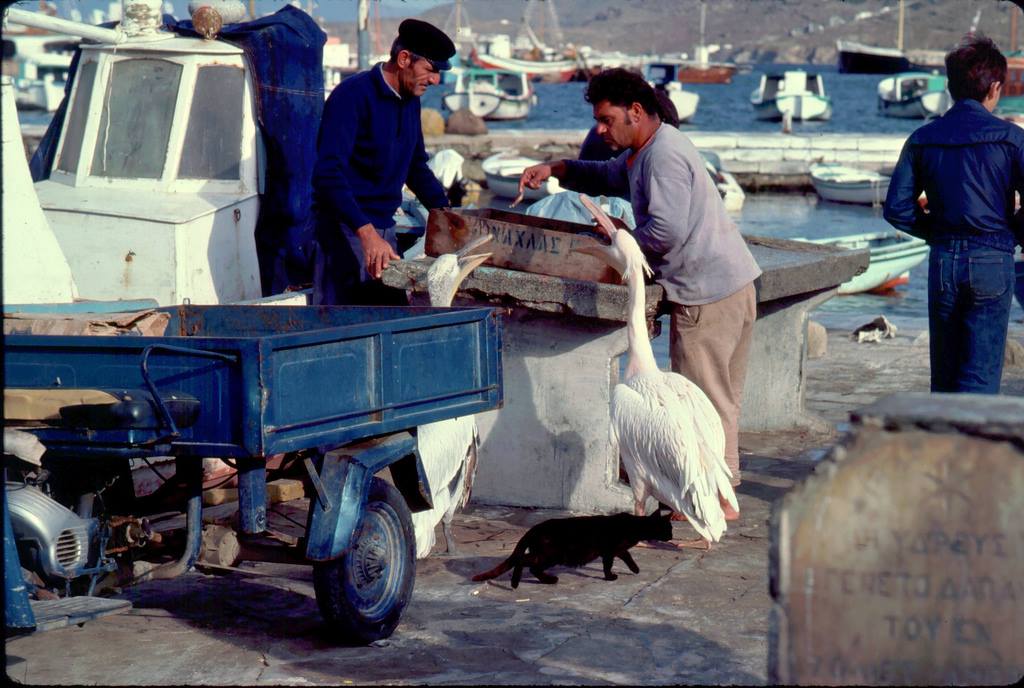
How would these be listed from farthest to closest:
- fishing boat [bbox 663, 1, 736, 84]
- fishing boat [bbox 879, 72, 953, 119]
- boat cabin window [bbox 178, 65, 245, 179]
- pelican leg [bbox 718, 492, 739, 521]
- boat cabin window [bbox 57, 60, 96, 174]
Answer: fishing boat [bbox 663, 1, 736, 84] → fishing boat [bbox 879, 72, 953, 119] → boat cabin window [bbox 57, 60, 96, 174] → boat cabin window [bbox 178, 65, 245, 179] → pelican leg [bbox 718, 492, 739, 521]

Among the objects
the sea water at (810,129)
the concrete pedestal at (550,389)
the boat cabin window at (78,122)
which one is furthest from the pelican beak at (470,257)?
the boat cabin window at (78,122)

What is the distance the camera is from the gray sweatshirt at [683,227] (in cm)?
636

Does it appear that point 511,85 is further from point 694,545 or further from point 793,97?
point 694,545

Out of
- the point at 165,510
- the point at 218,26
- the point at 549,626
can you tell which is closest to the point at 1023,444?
the point at 549,626

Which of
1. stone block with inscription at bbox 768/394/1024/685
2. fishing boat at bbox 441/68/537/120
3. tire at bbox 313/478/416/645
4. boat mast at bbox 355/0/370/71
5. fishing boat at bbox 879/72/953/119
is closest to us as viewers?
stone block with inscription at bbox 768/394/1024/685

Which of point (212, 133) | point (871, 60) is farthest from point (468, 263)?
point (871, 60)

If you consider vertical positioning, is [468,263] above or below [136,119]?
below

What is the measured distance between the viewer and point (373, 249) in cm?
679

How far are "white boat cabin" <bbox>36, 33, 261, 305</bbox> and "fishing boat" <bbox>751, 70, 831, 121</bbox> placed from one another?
2315 inches

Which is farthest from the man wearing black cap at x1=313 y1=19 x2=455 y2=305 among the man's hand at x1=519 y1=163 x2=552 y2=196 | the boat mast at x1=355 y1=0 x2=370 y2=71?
the boat mast at x1=355 y1=0 x2=370 y2=71

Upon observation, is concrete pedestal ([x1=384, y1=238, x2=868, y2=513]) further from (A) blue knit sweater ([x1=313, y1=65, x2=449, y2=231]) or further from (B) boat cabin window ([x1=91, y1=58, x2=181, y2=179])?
(B) boat cabin window ([x1=91, y1=58, x2=181, y2=179])

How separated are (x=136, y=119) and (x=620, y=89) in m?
4.75

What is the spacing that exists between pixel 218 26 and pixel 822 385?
211 inches

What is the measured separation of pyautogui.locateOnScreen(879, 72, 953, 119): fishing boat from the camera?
233 ft
